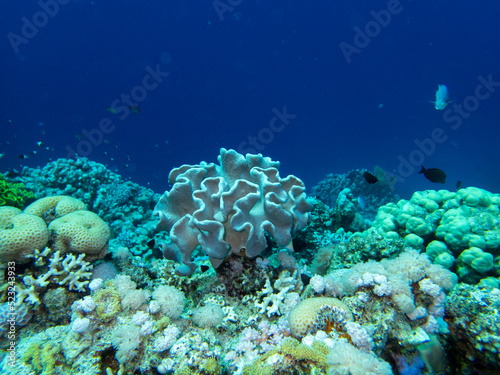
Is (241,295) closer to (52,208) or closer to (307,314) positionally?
(307,314)

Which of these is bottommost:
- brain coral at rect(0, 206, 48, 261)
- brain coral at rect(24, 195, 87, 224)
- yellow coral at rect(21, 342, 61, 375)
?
yellow coral at rect(21, 342, 61, 375)

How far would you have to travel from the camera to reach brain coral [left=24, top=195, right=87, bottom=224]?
160 inches

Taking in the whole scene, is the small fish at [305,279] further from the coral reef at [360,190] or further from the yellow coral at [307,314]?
the coral reef at [360,190]

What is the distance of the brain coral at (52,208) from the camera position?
4.06 meters

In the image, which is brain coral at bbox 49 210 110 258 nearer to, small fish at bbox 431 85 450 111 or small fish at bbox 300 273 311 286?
small fish at bbox 300 273 311 286

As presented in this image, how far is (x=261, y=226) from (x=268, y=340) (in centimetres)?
123

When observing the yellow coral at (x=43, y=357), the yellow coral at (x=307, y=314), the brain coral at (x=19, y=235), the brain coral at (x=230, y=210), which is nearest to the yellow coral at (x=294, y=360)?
the yellow coral at (x=307, y=314)

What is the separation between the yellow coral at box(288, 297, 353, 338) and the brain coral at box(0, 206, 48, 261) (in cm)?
342

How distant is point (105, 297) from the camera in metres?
2.95

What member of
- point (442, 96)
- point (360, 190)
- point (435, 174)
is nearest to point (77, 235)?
point (435, 174)

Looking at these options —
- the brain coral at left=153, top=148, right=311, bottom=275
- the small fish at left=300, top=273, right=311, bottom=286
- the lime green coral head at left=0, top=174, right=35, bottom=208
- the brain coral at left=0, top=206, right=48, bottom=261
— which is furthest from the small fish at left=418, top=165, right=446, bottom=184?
the lime green coral head at left=0, top=174, right=35, bottom=208

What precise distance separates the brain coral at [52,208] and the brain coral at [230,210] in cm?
183

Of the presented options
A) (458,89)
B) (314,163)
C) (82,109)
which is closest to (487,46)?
(458,89)

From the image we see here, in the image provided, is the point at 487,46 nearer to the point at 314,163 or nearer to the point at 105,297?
the point at 314,163
